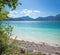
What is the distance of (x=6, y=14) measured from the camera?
6277mm

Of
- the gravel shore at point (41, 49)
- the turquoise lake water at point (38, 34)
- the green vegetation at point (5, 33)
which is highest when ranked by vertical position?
the green vegetation at point (5, 33)

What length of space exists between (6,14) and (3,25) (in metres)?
0.34

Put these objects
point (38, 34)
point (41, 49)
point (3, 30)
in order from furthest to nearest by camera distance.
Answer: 1. point (38, 34)
2. point (41, 49)
3. point (3, 30)

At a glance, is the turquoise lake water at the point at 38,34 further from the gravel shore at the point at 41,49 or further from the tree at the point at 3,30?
the gravel shore at the point at 41,49

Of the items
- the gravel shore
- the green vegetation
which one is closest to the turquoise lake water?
the green vegetation

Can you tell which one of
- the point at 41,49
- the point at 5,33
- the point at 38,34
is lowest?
the point at 38,34

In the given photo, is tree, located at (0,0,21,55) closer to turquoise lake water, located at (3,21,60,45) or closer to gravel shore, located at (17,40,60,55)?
turquoise lake water, located at (3,21,60,45)

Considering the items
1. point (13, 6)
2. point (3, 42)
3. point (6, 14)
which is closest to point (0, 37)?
point (3, 42)

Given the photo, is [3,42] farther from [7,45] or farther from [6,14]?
[6,14]

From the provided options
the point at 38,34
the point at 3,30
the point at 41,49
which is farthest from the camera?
the point at 38,34

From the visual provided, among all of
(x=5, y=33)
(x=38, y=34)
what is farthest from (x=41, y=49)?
(x=38, y=34)

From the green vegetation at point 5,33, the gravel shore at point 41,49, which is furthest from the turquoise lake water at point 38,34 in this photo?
the gravel shore at point 41,49

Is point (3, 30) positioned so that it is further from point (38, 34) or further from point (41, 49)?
point (38, 34)

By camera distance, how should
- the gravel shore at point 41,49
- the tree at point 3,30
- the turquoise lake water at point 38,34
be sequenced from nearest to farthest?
1. the tree at point 3,30
2. the gravel shore at point 41,49
3. the turquoise lake water at point 38,34
